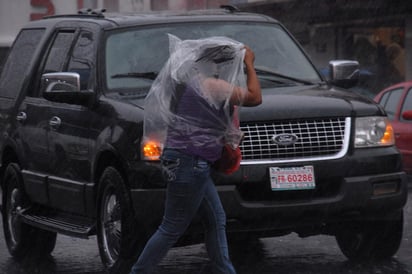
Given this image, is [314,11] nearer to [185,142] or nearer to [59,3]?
[59,3]

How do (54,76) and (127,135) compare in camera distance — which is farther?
(54,76)

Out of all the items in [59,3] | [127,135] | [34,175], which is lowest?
[59,3]

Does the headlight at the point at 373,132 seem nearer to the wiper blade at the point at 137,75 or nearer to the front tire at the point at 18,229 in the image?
the wiper blade at the point at 137,75

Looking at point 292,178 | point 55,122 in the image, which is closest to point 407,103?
point 55,122

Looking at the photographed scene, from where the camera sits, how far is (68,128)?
31.9 feet

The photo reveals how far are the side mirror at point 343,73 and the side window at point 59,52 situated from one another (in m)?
2.01

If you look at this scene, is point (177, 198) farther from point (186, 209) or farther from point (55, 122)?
point (55, 122)

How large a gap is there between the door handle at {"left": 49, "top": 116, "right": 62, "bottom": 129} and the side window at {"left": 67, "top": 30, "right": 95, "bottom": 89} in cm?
32

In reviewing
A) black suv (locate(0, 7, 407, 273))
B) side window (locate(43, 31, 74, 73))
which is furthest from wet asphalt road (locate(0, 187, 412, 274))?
side window (locate(43, 31, 74, 73))

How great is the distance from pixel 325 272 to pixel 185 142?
7.30 feet

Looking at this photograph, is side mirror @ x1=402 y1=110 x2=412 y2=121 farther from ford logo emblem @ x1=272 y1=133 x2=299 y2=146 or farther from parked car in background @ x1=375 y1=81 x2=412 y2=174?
ford logo emblem @ x1=272 y1=133 x2=299 y2=146

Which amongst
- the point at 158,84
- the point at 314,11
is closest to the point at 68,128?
the point at 158,84

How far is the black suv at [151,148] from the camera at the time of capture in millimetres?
8609

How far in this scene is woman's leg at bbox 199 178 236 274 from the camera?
7.65 metres
